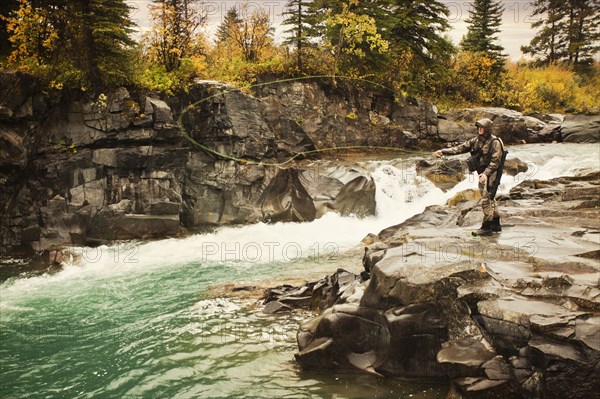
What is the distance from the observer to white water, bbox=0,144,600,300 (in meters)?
13.1

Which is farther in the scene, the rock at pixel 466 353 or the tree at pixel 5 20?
the tree at pixel 5 20

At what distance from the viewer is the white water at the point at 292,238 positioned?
42.8 ft

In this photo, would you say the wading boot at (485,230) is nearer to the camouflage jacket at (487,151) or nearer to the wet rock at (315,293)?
the camouflage jacket at (487,151)

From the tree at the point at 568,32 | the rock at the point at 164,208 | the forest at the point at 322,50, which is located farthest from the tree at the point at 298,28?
the tree at the point at 568,32

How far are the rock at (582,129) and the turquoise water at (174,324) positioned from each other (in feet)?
51.8

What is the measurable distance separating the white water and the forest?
605 centimetres

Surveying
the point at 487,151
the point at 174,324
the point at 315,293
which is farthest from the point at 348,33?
the point at 174,324

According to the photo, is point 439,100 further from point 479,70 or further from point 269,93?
point 269,93

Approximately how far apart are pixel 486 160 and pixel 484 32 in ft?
98.1

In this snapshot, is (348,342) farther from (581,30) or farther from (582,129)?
(581,30)

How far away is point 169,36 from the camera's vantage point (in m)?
19.2

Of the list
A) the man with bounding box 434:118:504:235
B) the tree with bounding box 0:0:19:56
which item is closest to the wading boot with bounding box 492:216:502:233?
the man with bounding box 434:118:504:235

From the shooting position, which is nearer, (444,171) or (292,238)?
(292,238)

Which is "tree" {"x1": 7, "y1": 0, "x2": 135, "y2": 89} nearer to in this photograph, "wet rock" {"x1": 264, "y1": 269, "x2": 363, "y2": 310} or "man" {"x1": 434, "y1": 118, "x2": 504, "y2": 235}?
"wet rock" {"x1": 264, "y1": 269, "x2": 363, "y2": 310}
